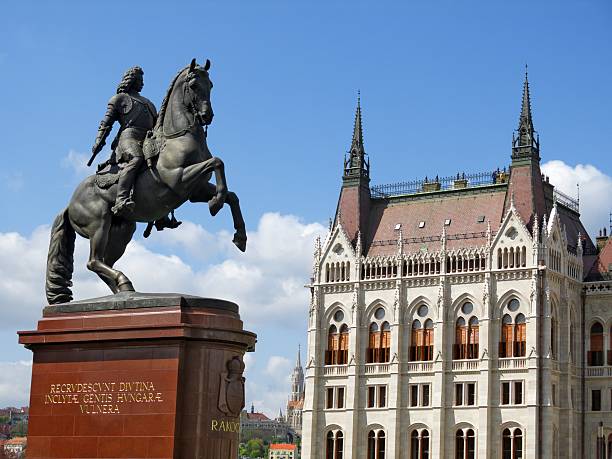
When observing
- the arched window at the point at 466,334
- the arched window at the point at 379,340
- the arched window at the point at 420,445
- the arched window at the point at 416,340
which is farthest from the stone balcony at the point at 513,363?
the arched window at the point at 379,340

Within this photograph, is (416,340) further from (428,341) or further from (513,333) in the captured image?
(513,333)

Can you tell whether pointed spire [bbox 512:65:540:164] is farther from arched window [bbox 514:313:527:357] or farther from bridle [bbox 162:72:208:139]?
bridle [bbox 162:72:208:139]

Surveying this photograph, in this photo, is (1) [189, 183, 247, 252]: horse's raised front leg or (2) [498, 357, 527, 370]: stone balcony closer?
(1) [189, 183, 247, 252]: horse's raised front leg

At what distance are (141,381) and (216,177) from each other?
3591mm

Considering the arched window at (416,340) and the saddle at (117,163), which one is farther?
the arched window at (416,340)

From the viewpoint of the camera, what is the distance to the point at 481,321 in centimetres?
8694

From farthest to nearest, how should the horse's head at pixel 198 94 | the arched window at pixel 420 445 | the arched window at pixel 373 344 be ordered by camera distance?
the arched window at pixel 373 344, the arched window at pixel 420 445, the horse's head at pixel 198 94

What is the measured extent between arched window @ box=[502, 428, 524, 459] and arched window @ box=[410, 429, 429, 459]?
5990 mm

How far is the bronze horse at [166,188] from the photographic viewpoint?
20.5 metres

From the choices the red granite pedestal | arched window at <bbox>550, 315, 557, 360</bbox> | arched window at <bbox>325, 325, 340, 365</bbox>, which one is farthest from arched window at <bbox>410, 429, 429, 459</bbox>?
the red granite pedestal

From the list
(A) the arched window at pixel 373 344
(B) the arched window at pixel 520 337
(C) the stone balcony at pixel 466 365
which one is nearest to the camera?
(B) the arched window at pixel 520 337

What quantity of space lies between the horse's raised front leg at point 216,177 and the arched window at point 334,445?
73.0 meters

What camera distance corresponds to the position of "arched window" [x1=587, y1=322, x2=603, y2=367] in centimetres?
8950

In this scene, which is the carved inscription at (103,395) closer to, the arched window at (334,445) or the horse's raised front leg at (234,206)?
the horse's raised front leg at (234,206)
